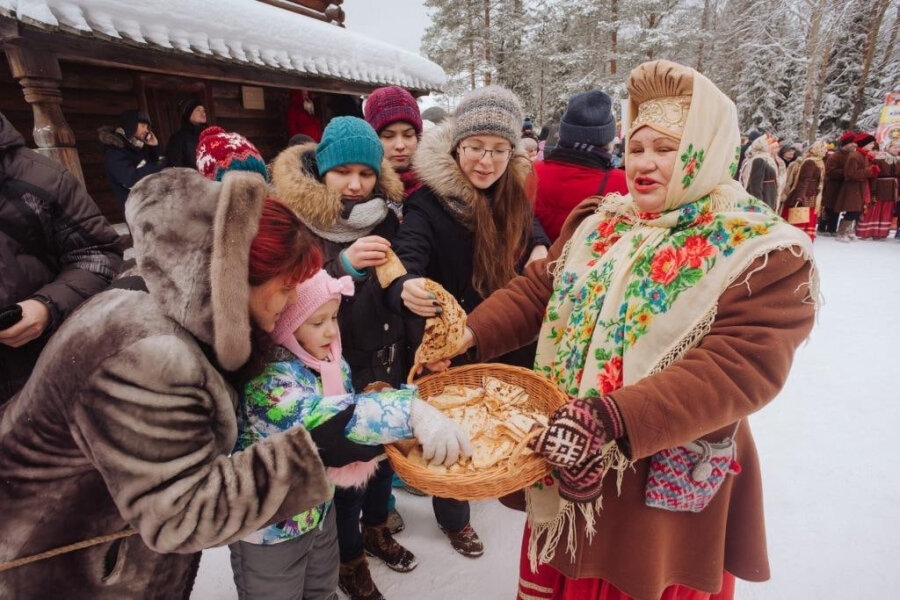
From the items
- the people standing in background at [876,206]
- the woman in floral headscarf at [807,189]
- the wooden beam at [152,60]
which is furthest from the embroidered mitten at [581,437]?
the people standing in background at [876,206]

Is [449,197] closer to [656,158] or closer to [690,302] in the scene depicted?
[656,158]

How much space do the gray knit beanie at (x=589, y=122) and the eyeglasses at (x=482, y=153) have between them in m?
0.82

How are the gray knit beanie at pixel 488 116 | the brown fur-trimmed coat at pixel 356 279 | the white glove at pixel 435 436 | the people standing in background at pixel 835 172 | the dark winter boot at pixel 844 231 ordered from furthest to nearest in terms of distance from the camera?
1. the dark winter boot at pixel 844 231
2. the people standing in background at pixel 835 172
3. the gray knit beanie at pixel 488 116
4. the brown fur-trimmed coat at pixel 356 279
5. the white glove at pixel 435 436

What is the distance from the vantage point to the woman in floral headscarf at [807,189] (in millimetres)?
9188

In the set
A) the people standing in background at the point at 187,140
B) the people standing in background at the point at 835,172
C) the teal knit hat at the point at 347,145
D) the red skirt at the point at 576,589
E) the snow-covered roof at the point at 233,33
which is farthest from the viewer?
the people standing in background at the point at 835,172

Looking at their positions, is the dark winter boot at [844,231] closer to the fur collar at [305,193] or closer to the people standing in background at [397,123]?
the people standing in background at [397,123]

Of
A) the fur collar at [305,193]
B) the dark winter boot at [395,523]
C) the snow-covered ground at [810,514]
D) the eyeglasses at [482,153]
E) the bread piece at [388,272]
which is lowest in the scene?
the snow-covered ground at [810,514]

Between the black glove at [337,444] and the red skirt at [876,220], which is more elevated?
the black glove at [337,444]

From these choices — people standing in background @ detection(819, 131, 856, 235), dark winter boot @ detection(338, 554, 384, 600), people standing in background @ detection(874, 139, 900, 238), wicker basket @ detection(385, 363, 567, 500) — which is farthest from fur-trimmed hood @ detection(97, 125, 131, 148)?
people standing in background @ detection(874, 139, 900, 238)

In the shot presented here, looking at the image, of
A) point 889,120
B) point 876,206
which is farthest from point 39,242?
point 889,120

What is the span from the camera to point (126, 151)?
4.69 m

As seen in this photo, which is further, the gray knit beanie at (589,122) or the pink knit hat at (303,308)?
the gray knit beanie at (589,122)

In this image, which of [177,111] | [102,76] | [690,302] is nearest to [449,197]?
[690,302]

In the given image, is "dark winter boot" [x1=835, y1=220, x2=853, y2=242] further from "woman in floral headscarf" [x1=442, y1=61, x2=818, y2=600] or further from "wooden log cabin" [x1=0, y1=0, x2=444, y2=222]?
"woman in floral headscarf" [x1=442, y1=61, x2=818, y2=600]
